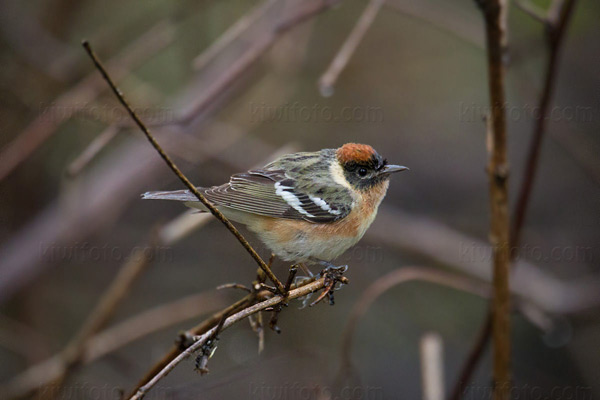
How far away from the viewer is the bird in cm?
361

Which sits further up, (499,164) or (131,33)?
(131,33)

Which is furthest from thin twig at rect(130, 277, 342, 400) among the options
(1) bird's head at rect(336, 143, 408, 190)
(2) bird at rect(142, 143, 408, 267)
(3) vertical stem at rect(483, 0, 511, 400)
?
(1) bird's head at rect(336, 143, 408, 190)

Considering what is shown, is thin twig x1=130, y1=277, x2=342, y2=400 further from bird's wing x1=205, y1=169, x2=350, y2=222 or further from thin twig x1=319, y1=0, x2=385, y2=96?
bird's wing x1=205, y1=169, x2=350, y2=222

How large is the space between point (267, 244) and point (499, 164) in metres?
1.52

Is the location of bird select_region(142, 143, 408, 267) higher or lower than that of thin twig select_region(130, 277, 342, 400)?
lower

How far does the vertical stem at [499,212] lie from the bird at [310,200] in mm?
738

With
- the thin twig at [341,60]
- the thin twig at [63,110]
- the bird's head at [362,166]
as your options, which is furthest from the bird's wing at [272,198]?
the thin twig at [63,110]

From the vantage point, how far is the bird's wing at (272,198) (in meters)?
3.64

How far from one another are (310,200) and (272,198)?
0.25 metres

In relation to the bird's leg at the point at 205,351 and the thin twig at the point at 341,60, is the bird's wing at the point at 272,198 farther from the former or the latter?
the bird's leg at the point at 205,351

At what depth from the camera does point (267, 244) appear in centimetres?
370

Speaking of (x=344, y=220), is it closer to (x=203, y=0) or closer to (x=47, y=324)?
(x=203, y=0)

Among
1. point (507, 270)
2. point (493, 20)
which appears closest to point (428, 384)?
point (507, 270)

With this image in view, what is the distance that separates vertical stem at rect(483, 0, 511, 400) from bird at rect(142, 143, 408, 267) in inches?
29.1
